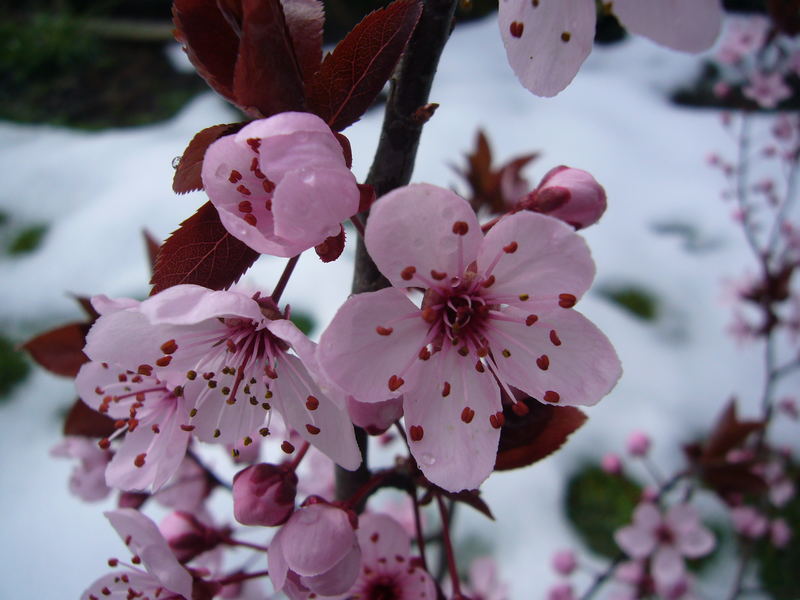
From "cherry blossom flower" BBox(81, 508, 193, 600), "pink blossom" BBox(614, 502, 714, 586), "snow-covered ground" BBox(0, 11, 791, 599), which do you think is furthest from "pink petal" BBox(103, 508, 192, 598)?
"snow-covered ground" BBox(0, 11, 791, 599)

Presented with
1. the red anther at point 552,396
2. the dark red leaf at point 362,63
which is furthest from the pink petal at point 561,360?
the dark red leaf at point 362,63

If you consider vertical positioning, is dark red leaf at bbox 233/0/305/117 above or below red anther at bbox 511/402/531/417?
above

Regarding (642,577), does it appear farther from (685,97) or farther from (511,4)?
(685,97)

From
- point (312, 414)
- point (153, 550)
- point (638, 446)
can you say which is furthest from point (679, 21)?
point (638, 446)

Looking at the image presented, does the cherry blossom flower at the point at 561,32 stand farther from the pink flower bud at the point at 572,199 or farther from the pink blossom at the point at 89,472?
the pink blossom at the point at 89,472

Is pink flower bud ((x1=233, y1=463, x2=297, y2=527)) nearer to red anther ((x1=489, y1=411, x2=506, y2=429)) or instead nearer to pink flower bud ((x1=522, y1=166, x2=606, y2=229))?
red anther ((x1=489, y1=411, x2=506, y2=429))

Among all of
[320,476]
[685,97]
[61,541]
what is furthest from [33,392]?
[685,97]

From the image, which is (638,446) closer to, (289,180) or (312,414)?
(312,414)

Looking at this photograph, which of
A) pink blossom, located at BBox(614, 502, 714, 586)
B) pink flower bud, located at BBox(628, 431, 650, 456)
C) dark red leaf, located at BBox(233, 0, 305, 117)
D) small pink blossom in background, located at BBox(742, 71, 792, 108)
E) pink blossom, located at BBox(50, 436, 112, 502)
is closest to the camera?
dark red leaf, located at BBox(233, 0, 305, 117)
